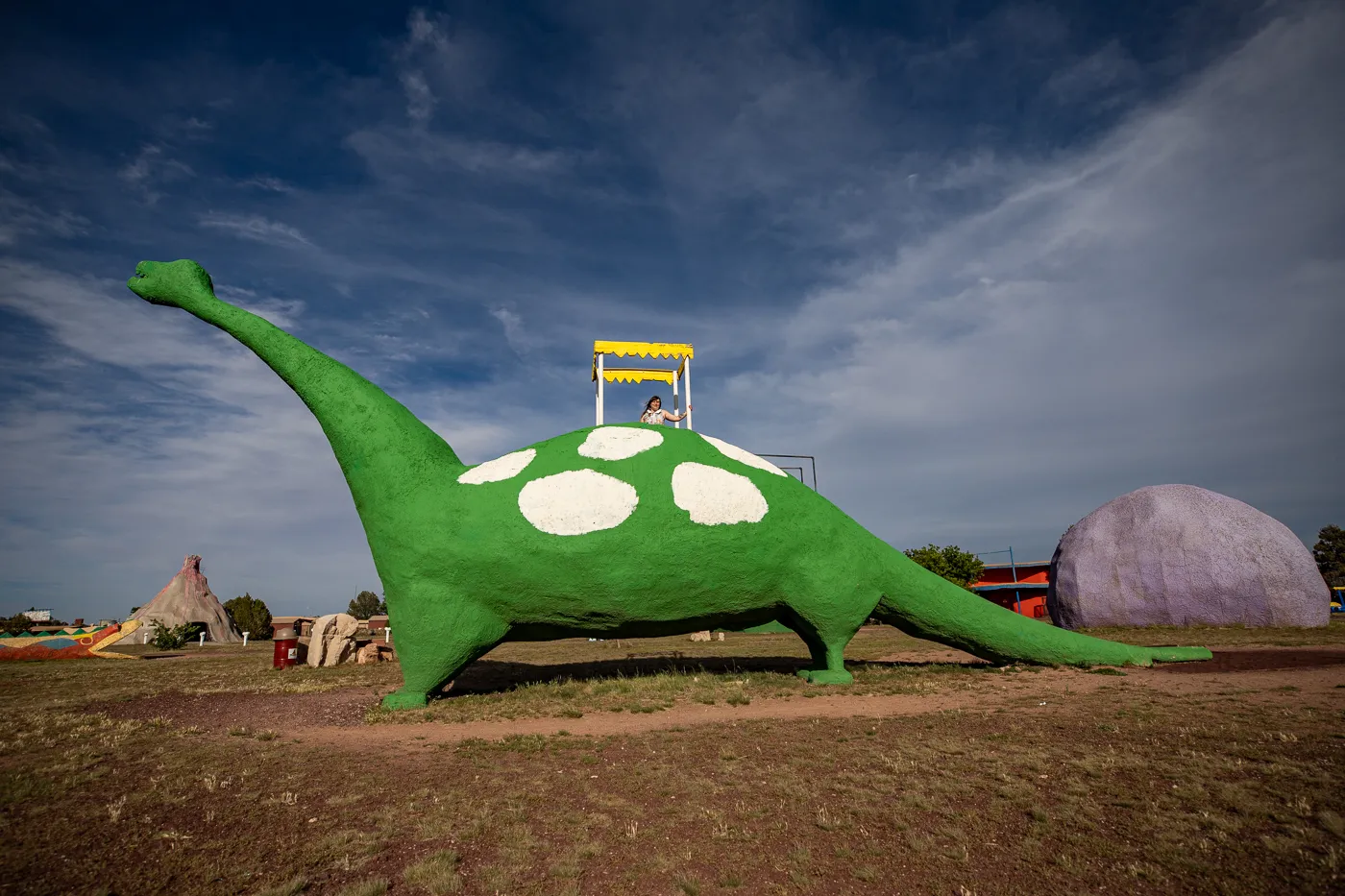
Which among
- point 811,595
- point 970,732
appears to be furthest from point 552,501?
point 970,732

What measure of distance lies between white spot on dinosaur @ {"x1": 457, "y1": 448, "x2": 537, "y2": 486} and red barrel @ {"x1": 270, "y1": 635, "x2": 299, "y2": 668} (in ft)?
24.3

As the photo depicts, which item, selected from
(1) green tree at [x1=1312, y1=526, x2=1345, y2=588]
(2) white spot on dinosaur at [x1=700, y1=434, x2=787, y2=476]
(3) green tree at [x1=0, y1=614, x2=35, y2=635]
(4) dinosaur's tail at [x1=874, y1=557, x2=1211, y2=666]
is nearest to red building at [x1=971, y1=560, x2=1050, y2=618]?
(1) green tree at [x1=1312, y1=526, x2=1345, y2=588]

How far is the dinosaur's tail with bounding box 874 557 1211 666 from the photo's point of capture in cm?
782

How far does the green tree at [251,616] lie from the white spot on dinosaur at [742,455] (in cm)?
2817

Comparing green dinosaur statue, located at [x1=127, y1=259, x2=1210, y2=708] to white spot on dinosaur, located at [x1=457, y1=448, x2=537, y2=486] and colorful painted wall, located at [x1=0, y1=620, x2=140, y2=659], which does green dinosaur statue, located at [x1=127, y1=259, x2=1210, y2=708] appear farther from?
colorful painted wall, located at [x1=0, y1=620, x2=140, y2=659]

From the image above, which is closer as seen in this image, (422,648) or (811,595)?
(422,648)

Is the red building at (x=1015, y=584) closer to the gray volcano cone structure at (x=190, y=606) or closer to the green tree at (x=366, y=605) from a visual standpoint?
the gray volcano cone structure at (x=190, y=606)

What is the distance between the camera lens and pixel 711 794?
365 cm

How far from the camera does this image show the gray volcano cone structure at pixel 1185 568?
42.2 feet

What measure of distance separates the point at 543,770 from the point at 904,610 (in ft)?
16.8

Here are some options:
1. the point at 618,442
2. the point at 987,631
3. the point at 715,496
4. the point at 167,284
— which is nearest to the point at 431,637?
the point at 618,442

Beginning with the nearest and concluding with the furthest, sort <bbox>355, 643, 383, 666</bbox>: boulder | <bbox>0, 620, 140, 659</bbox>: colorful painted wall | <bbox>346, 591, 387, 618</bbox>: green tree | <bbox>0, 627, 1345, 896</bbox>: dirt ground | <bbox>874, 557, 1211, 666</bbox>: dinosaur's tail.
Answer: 1. <bbox>0, 627, 1345, 896</bbox>: dirt ground
2. <bbox>874, 557, 1211, 666</bbox>: dinosaur's tail
3. <bbox>355, 643, 383, 666</bbox>: boulder
4. <bbox>0, 620, 140, 659</bbox>: colorful painted wall
5. <bbox>346, 591, 387, 618</bbox>: green tree

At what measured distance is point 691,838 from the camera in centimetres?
304

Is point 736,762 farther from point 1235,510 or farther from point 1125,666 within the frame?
point 1235,510
